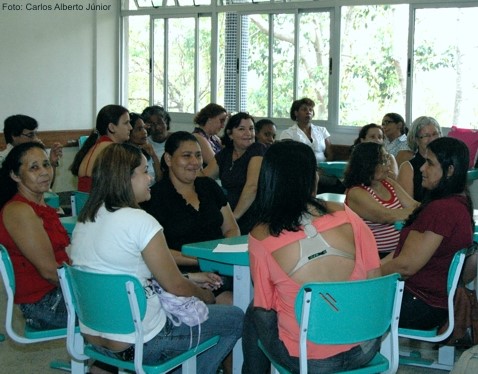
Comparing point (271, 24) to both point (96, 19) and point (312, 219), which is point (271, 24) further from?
point (312, 219)

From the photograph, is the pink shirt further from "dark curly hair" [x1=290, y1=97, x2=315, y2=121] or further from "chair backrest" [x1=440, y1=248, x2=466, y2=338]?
"dark curly hair" [x1=290, y1=97, x2=315, y2=121]

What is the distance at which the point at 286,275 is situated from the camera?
99.5 inches

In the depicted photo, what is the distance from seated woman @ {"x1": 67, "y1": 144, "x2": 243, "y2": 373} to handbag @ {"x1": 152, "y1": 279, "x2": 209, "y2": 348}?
0.02 m

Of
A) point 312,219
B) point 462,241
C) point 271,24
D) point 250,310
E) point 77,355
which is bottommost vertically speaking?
point 77,355

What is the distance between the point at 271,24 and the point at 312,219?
6866mm

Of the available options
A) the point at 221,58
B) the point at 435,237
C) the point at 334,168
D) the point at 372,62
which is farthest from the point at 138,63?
the point at 435,237

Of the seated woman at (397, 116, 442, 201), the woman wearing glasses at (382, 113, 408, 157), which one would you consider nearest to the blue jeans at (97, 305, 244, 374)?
the seated woman at (397, 116, 442, 201)

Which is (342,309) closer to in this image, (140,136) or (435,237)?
(435,237)

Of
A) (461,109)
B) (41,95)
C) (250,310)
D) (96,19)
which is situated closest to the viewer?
(250,310)

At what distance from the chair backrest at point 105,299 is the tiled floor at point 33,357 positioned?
56.7 inches

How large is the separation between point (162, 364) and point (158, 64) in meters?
7.91

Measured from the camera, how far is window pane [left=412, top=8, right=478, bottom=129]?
25.2 ft

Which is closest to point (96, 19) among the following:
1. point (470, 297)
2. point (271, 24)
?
point (271, 24)

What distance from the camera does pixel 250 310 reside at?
2.95 metres
